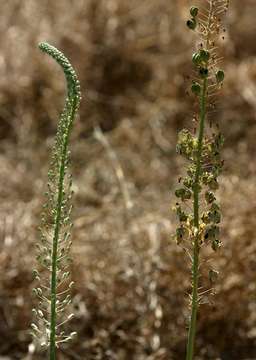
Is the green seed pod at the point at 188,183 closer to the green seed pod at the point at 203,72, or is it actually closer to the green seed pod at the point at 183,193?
the green seed pod at the point at 183,193

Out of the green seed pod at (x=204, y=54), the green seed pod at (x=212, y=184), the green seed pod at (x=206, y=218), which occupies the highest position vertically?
the green seed pod at (x=204, y=54)

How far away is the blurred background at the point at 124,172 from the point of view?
3527 millimetres

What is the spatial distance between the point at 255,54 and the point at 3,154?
1.80m

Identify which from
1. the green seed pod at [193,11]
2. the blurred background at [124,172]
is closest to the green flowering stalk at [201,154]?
the green seed pod at [193,11]

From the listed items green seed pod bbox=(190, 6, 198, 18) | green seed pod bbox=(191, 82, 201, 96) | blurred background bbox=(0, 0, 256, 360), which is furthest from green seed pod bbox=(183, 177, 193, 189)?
blurred background bbox=(0, 0, 256, 360)

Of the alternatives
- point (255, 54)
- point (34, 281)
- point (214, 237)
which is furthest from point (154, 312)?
point (255, 54)

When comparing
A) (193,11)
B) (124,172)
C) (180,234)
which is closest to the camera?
(193,11)

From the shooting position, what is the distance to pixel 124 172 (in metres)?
4.71

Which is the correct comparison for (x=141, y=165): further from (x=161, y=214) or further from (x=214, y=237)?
(x=214, y=237)

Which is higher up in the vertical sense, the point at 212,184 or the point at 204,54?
the point at 204,54

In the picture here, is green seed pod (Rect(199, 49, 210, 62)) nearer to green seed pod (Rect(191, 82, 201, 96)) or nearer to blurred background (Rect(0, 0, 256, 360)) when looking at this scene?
green seed pod (Rect(191, 82, 201, 96))

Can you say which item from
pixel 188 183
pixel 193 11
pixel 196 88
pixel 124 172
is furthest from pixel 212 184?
A: pixel 124 172

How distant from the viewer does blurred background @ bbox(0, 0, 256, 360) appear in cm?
353

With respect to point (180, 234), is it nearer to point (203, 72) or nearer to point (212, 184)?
point (212, 184)
